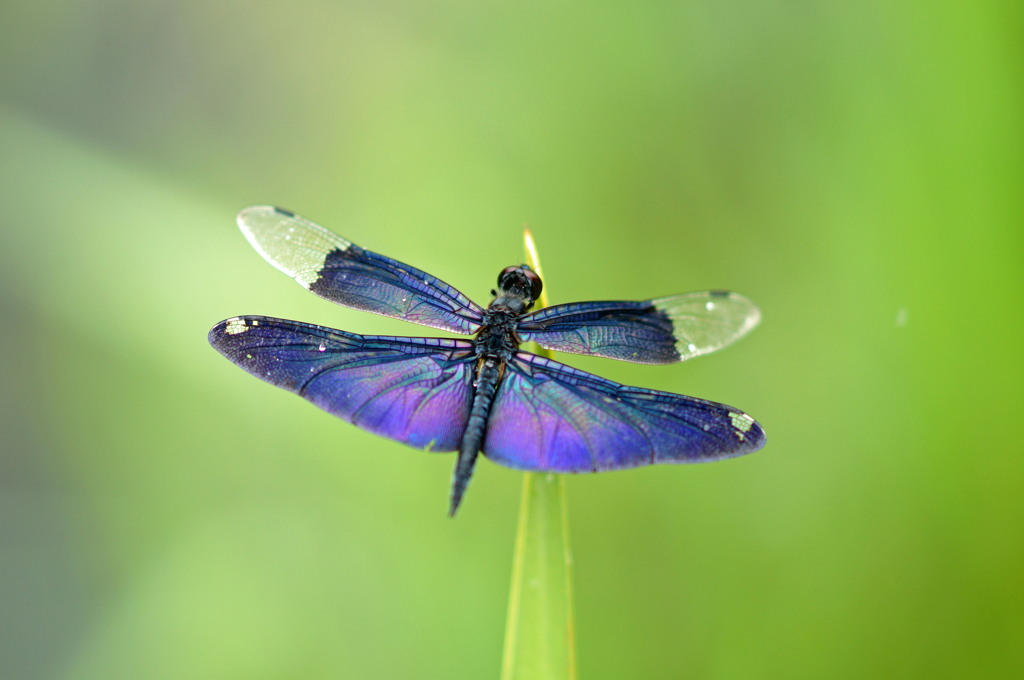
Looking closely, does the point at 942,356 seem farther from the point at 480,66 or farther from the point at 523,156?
the point at 480,66

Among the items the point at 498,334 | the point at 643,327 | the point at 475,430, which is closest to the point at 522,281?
the point at 498,334

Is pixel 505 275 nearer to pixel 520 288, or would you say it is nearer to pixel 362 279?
pixel 520 288

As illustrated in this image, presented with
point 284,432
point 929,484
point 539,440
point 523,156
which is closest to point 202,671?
point 284,432

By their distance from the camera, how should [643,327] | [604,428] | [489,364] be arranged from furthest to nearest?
1. [643,327]
2. [489,364]
3. [604,428]

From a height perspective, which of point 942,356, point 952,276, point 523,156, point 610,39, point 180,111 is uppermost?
point 610,39

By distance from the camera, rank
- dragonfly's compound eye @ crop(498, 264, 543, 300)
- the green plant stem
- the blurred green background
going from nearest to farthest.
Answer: the green plant stem < dragonfly's compound eye @ crop(498, 264, 543, 300) < the blurred green background

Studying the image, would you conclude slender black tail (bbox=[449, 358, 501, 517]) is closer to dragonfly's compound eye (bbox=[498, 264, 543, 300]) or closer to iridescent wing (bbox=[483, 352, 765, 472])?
iridescent wing (bbox=[483, 352, 765, 472])

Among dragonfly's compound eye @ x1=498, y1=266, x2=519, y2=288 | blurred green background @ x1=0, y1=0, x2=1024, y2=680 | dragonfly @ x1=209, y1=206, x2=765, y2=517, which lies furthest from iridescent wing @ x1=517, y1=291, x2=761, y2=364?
blurred green background @ x1=0, y1=0, x2=1024, y2=680
